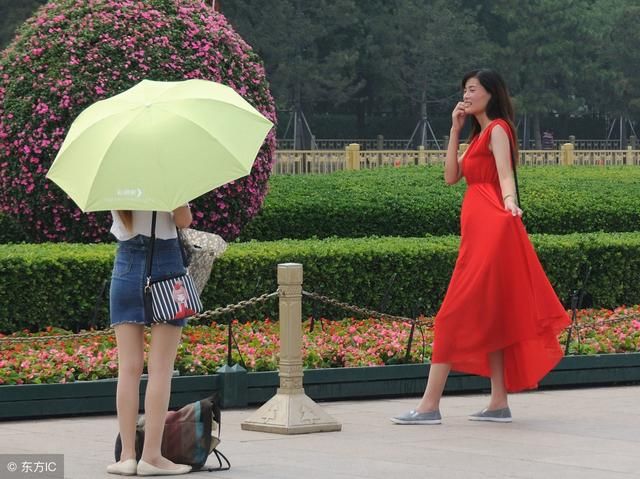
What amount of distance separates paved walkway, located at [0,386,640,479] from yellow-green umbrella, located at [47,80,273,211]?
4.06 feet

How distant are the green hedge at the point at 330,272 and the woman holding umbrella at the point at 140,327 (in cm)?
363

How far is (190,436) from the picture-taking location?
5980 millimetres

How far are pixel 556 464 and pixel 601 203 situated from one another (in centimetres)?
1003

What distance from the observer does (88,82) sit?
1131cm

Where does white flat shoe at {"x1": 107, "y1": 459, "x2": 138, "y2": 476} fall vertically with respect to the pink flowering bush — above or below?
Answer: below

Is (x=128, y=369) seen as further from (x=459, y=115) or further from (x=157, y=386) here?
(x=459, y=115)

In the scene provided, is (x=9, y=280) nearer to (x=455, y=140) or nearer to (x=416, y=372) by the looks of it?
(x=416, y=372)

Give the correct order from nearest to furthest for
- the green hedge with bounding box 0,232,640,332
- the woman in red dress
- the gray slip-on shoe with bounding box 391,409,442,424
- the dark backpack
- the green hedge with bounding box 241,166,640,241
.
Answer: the dark backpack
the woman in red dress
the gray slip-on shoe with bounding box 391,409,442,424
the green hedge with bounding box 0,232,640,332
the green hedge with bounding box 241,166,640,241

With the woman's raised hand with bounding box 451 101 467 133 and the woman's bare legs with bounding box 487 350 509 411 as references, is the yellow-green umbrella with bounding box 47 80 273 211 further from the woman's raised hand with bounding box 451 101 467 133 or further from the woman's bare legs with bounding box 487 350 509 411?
the woman's bare legs with bounding box 487 350 509 411

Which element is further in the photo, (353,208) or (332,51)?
(332,51)

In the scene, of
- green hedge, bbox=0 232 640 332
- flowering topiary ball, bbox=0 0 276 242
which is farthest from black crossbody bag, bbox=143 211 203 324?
flowering topiary ball, bbox=0 0 276 242

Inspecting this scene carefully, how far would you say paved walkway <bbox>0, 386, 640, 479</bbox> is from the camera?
6.00m

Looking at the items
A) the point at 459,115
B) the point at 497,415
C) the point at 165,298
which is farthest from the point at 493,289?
the point at 165,298

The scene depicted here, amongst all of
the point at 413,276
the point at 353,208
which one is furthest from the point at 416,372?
the point at 353,208
